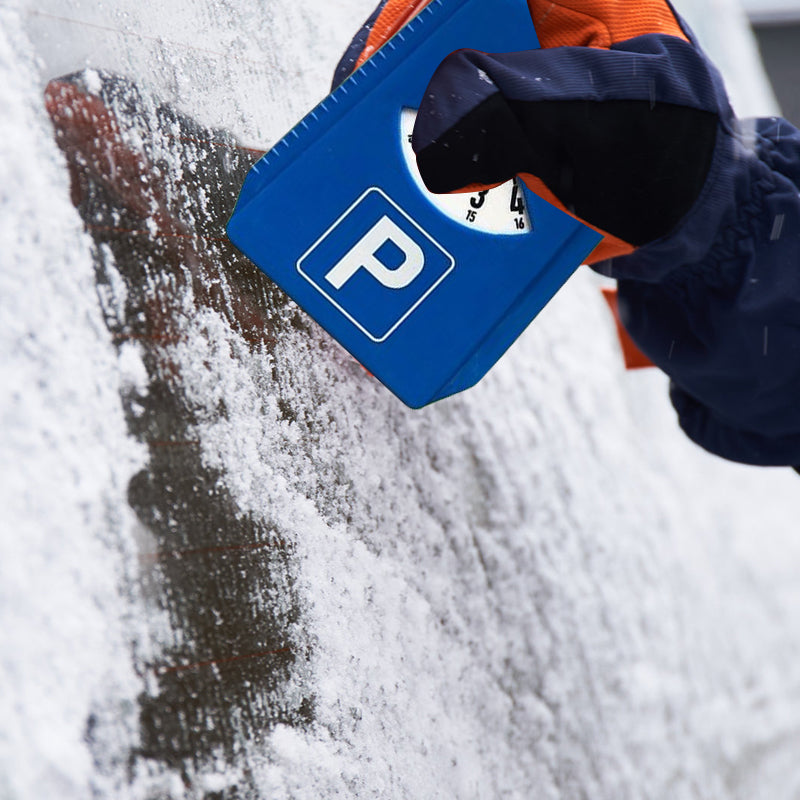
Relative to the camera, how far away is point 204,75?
626 millimetres

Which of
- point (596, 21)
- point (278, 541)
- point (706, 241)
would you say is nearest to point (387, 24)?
point (596, 21)

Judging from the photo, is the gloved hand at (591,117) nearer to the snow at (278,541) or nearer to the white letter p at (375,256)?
the white letter p at (375,256)

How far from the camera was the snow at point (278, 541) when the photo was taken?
0.45 metres

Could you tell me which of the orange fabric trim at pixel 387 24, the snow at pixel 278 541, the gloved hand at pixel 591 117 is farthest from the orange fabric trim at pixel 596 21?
the snow at pixel 278 541

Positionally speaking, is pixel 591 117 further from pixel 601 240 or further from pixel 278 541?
pixel 278 541

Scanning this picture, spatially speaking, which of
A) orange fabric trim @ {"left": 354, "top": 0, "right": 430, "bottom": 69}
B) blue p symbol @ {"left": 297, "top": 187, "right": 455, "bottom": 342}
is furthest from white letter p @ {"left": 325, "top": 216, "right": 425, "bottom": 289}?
orange fabric trim @ {"left": 354, "top": 0, "right": 430, "bottom": 69}

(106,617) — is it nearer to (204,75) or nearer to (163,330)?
(163,330)

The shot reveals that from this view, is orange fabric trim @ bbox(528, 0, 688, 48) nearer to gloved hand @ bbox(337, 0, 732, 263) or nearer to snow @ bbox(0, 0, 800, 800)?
gloved hand @ bbox(337, 0, 732, 263)

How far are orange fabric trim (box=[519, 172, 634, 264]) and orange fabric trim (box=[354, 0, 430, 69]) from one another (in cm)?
16

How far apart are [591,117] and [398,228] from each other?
15 cm

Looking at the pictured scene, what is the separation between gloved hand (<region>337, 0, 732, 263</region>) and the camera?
0.48 m

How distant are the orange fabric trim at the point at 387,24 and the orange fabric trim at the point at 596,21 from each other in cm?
11

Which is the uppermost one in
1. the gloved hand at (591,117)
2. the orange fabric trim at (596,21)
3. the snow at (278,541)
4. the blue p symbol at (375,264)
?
the orange fabric trim at (596,21)

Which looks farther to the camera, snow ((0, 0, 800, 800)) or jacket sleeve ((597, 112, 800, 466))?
jacket sleeve ((597, 112, 800, 466))
